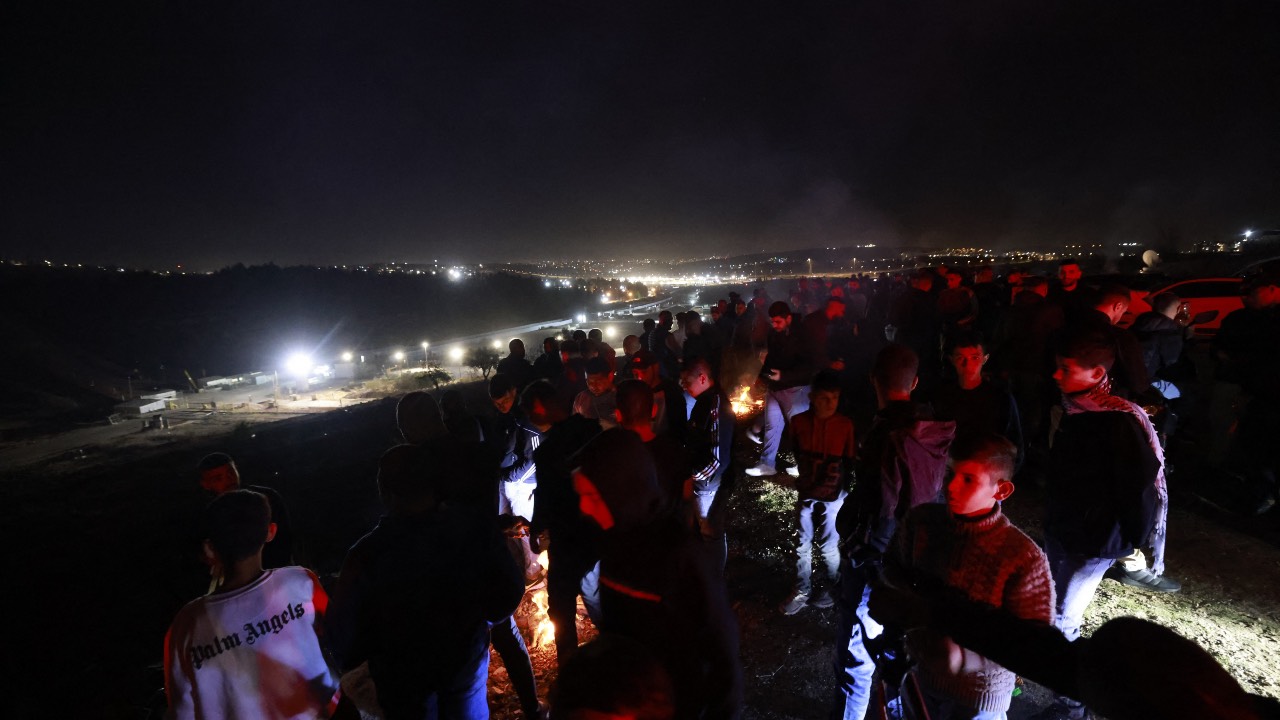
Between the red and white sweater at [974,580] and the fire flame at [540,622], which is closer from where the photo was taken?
the red and white sweater at [974,580]

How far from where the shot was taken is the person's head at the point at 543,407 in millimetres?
4305

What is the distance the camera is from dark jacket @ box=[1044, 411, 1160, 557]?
279 cm

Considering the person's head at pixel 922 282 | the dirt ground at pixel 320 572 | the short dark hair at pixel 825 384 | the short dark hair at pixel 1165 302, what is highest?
the person's head at pixel 922 282

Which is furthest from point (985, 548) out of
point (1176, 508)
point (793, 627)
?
point (1176, 508)

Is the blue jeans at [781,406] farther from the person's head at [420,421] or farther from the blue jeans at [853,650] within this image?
the person's head at [420,421]

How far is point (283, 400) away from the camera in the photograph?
22359mm

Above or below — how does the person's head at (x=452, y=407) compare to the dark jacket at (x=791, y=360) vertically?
above

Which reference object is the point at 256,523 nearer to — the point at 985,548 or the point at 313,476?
the point at 985,548

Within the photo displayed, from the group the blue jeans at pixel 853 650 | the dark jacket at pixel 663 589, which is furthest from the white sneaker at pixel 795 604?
the dark jacket at pixel 663 589

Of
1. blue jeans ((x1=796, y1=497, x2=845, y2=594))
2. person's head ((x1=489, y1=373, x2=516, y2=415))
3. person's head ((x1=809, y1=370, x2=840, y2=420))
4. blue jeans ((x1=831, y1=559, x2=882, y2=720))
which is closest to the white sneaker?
blue jeans ((x1=796, y1=497, x2=845, y2=594))

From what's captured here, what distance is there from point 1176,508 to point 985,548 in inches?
235

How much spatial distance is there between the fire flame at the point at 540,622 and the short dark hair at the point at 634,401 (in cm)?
193

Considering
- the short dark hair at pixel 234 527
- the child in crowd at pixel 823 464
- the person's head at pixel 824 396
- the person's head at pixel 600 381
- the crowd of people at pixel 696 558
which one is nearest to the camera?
the crowd of people at pixel 696 558

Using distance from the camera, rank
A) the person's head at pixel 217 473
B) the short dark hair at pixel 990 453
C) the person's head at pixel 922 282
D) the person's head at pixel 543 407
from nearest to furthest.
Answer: the short dark hair at pixel 990 453 → the person's head at pixel 217 473 → the person's head at pixel 543 407 → the person's head at pixel 922 282
